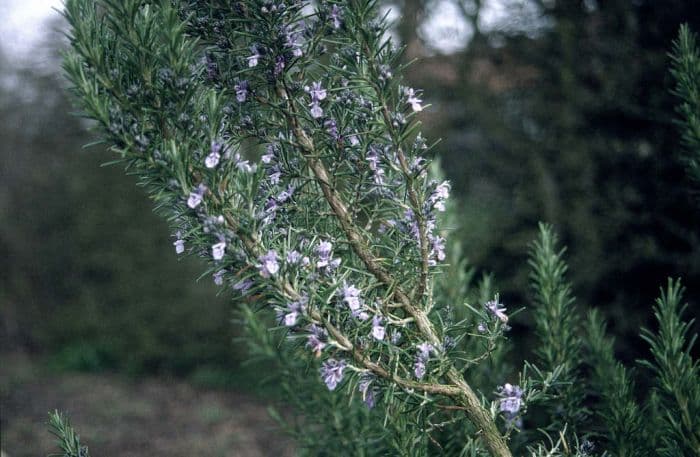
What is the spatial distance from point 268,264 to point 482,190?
17.7 feet

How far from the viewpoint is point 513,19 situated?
17.7 feet

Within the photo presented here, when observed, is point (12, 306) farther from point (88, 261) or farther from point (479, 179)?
point (479, 179)

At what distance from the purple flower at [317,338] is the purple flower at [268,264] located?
0.51ft

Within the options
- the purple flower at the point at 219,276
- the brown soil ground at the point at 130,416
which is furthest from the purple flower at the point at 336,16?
the brown soil ground at the point at 130,416

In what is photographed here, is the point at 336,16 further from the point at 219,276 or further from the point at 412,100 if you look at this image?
the point at 219,276

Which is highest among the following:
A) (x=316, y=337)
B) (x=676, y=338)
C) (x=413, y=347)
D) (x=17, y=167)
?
(x=17, y=167)

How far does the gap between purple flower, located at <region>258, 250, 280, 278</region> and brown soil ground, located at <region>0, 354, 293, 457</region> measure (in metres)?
3.76

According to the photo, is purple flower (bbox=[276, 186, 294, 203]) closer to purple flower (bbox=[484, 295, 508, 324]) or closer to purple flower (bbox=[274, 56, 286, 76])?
purple flower (bbox=[274, 56, 286, 76])

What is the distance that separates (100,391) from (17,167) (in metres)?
3.89

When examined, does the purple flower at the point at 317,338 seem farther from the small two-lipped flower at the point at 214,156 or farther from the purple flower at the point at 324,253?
the small two-lipped flower at the point at 214,156

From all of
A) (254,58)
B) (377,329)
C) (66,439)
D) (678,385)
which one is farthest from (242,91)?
(678,385)

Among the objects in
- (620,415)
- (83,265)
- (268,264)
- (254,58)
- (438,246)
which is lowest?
(83,265)

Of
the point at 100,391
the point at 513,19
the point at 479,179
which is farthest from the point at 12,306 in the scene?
the point at 513,19

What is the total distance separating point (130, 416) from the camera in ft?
22.0
